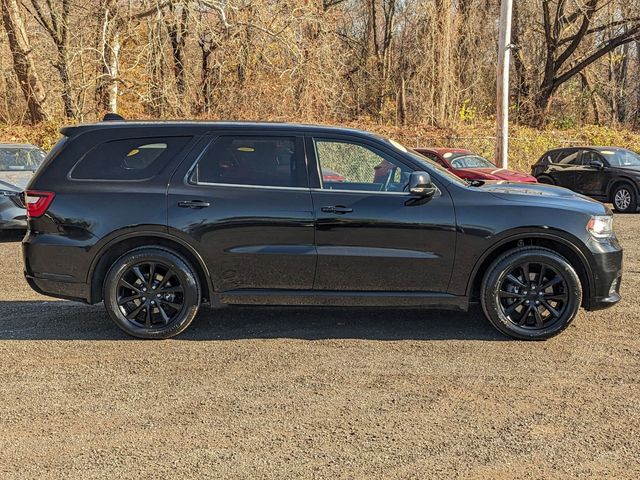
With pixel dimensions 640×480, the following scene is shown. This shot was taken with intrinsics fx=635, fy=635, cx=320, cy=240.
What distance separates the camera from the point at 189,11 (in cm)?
1950

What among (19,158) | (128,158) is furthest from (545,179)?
(128,158)

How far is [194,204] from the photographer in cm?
528

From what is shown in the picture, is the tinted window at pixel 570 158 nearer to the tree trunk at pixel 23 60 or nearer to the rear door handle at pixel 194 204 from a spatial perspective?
the rear door handle at pixel 194 204

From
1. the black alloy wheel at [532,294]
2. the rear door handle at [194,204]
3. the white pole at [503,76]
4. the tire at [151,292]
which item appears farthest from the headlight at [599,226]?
the white pole at [503,76]

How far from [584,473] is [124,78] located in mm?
19893

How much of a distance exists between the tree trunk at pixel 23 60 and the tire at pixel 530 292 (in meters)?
20.7

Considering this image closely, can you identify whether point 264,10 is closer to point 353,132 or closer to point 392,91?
point 392,91

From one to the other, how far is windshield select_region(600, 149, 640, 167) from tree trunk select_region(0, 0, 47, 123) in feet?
59.2

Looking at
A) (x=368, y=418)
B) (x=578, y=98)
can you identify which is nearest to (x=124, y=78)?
(x=368, y=418)

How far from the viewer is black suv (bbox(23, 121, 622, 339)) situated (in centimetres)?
522

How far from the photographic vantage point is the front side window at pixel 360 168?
5332 mm

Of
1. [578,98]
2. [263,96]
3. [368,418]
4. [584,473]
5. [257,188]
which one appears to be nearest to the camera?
[584,473]

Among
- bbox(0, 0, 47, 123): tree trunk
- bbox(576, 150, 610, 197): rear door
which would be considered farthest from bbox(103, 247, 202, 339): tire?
bbox(0, 0, 47, 123): tree trunk

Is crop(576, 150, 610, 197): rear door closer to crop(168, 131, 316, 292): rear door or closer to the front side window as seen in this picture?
the front side window
